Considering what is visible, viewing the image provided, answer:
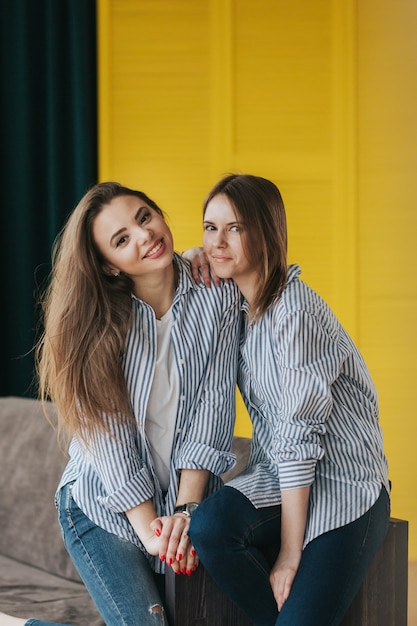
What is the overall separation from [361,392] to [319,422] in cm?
15

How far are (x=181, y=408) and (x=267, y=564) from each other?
388mm

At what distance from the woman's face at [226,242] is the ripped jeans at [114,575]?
0.61 metres

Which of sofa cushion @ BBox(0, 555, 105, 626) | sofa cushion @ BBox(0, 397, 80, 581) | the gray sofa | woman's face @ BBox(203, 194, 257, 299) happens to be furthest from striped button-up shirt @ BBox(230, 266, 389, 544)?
sofa cushion @ BBox(0, 397, 80, 581)

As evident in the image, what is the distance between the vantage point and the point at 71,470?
6.77 feet

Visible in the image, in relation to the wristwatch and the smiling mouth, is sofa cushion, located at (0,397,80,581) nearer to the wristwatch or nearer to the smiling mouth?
the wristwatch

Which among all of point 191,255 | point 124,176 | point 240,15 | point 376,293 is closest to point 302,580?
point 191,255

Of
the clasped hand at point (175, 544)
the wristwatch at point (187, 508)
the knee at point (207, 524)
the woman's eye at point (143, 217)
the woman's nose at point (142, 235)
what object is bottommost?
the clasped hand at point (175, 544)

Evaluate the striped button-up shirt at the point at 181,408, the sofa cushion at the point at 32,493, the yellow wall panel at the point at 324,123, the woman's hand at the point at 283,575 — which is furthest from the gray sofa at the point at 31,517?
the yellow wall panel at the point at 324,123

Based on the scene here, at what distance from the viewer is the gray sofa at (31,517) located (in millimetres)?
2314

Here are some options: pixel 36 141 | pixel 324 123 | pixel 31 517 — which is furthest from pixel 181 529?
pixel 36 141

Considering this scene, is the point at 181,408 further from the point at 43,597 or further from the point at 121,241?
the point at 43,597

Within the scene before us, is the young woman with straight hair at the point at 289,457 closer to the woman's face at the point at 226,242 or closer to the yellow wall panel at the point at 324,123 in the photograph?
the woman's face at the point at 226,242

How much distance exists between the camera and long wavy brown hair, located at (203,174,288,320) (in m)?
1.83

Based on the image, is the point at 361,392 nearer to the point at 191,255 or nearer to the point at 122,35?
the point at 191,255
